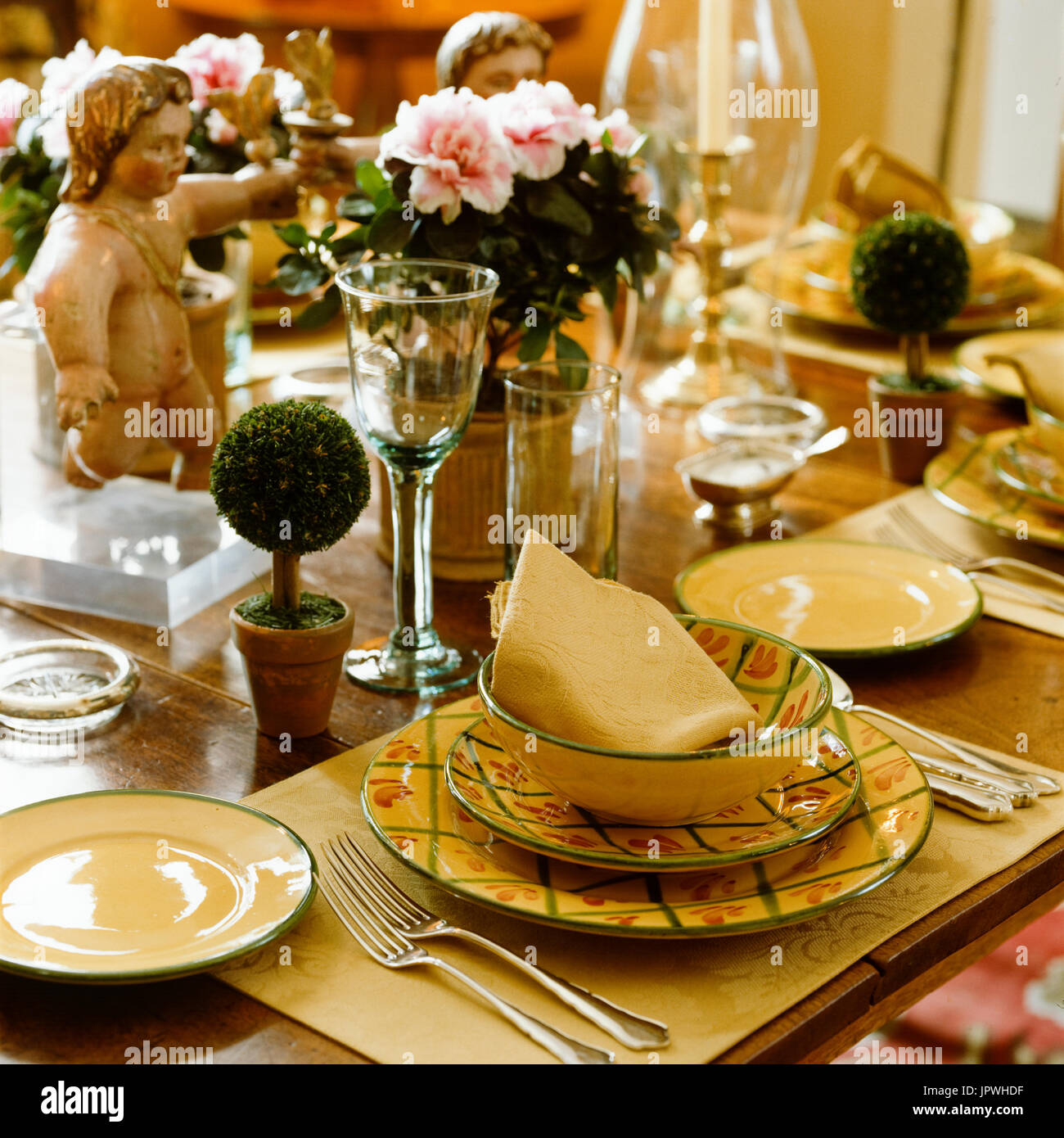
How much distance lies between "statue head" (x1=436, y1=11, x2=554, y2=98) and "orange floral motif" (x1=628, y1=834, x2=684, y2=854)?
2.36ft

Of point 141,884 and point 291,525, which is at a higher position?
point 291,525

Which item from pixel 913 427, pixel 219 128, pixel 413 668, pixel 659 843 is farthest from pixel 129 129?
pixel 913 427

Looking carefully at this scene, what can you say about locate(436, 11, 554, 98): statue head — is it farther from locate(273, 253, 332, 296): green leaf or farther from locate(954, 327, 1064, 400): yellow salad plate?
locate(954, 327, 1064, 400): yellow salad plate

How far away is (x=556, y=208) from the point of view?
109cm

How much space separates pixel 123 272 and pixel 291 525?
0.30 m

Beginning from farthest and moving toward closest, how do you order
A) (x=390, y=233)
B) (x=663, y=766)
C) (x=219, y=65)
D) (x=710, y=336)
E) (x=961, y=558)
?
(x=710, y=336) < (x=219, y=65) < (x=961, y=558) < (x=390, y=233) < (x=663, y=766)

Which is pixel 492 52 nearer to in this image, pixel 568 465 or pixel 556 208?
pixel 556 208

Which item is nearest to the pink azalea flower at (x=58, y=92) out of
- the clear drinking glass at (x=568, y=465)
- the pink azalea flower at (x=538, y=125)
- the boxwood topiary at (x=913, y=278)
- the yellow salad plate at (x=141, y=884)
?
the pink azalea flower at (x=538, y=125)

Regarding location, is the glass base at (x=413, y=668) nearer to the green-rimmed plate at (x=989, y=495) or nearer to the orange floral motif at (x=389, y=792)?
the orange floral motif at (x=389, y=792)

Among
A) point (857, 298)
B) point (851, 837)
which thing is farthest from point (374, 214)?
point (851, 837)

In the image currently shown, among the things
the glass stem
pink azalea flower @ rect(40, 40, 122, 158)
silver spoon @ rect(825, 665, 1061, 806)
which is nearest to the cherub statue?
pink azalea flower @ rect(40, 40, 122, 158)

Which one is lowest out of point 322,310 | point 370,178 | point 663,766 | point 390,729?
point 390,729

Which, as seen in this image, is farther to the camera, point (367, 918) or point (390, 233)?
point (390, 233)
